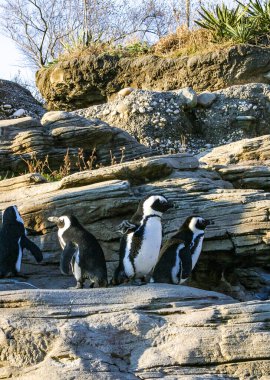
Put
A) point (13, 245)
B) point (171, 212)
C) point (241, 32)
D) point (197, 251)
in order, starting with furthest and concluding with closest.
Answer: point (241, 32)
point (171, 212)
point (13, 245)
point (197, 251)

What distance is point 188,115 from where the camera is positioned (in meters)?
16.1

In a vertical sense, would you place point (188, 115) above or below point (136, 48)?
below

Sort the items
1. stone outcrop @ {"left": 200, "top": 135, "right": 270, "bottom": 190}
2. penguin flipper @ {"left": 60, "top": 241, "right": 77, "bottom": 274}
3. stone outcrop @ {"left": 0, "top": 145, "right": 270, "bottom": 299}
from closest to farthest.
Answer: penguin flipper @ {"left": 60, "top": 241, "right": 77, "bottom": 274}, stone outcrop @ {"left": 0, "top": 145, "right": 270, "bottom": 299}, stone outcrop @ {"left": 200, "top": 135, "right": 270, "bottom": 190}

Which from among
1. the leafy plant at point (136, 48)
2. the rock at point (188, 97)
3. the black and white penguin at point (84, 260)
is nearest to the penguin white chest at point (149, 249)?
the black and white penguin at point (84, 260)

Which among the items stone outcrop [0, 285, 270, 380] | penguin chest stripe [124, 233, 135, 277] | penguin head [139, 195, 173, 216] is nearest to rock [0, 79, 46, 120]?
penguin head [139, 195, 173, 216]

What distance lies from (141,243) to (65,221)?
89 centimetres

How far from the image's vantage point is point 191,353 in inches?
245

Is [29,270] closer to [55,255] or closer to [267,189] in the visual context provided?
[55,255]

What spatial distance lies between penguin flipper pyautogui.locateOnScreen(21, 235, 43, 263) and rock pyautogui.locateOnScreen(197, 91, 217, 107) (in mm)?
8110

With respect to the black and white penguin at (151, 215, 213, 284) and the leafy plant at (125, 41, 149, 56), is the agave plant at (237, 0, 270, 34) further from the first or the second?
the black and white penguin at (151, 215, 213, 284)

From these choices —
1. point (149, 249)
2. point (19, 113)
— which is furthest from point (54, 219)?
point (19, 113)

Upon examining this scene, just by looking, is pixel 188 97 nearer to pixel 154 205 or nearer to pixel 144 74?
pixel 144 74

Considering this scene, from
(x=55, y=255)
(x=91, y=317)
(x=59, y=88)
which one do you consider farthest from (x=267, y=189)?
(x=59, y=88)

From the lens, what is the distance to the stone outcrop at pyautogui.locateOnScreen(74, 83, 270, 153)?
15.2m
